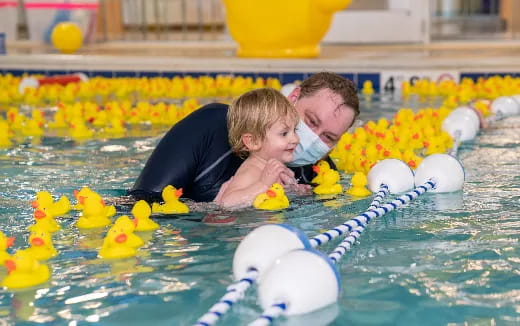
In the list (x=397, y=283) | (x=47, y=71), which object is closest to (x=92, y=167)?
(x=397, y=283)

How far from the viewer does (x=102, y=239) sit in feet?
11.2

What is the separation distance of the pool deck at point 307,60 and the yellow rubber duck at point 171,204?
205 inches

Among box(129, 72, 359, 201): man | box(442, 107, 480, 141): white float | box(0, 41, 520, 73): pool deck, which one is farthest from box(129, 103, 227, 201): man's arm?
box(0, 41, 520, 73): pool deck

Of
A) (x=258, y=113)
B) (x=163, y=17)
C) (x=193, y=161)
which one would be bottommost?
(x=163, y=17)

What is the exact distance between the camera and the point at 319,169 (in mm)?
4410

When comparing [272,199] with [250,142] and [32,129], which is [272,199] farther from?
[32,129]

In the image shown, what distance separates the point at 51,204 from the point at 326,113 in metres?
1.34

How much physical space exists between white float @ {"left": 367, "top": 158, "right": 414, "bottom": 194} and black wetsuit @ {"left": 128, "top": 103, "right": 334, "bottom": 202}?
2.33ft

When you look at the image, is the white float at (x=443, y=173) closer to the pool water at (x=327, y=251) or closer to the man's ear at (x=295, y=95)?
the pool water at (x=327, y=251)

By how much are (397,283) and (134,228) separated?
1.11 metres

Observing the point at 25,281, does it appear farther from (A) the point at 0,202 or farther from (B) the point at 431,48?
(B) the point at 431,48

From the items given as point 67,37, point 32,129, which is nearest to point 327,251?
point 32,129

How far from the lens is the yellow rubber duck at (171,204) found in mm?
3764

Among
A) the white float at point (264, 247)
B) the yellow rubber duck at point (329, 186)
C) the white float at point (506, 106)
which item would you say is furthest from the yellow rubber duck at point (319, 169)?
the white float at point (506, 106)
